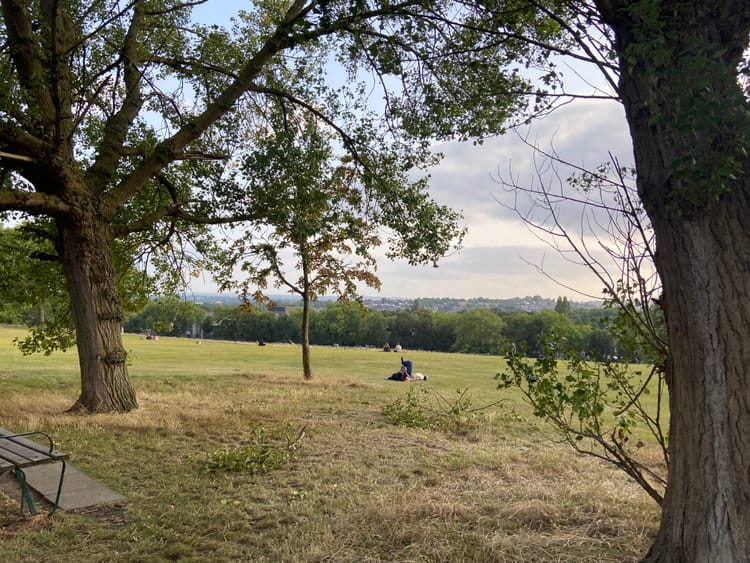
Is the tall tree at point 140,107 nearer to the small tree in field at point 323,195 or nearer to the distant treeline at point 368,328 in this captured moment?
the small tree in field at point 323,195

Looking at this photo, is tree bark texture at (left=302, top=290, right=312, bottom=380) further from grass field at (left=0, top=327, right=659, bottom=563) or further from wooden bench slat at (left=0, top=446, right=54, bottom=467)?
wooden bench slat at (left=0, top=446, right=54, bottom=467)

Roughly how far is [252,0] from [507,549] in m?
12.8

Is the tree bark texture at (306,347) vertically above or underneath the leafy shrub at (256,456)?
above

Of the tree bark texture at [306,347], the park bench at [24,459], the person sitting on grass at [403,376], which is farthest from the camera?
the person sitting on grass at [403,376]

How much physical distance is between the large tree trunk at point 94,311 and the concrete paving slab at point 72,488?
348 cm

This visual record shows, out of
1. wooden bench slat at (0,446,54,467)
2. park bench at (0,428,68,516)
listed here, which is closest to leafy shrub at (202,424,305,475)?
park bench at (0,428,68,516)

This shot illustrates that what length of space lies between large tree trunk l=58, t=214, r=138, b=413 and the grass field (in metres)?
0.56

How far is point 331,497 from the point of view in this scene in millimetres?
5109

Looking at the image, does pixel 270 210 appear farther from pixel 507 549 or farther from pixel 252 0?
pixel 507 549

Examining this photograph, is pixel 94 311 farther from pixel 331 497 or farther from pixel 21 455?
pixel 331 497

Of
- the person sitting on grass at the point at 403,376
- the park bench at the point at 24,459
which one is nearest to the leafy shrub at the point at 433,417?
the park bench at the point at 24,459

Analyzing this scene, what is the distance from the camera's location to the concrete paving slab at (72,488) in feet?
16.0

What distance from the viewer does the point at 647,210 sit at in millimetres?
2998

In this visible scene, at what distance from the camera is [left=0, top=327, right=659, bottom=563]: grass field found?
3.80 metres
